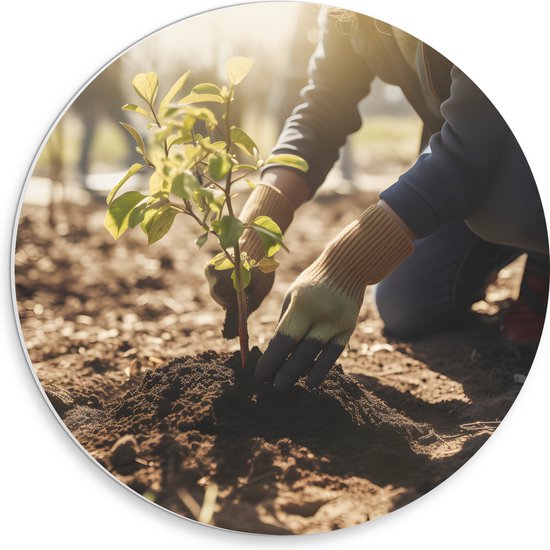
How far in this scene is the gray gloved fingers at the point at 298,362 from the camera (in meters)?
1.13

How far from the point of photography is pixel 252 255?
1.26 metres

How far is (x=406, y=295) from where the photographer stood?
1751mm

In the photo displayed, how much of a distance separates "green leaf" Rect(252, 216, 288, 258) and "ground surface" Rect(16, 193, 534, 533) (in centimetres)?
29

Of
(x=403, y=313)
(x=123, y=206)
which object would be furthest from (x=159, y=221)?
(x=403, y=313)

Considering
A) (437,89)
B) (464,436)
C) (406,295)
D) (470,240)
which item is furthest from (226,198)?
(470,240)

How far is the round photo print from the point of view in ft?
3.51

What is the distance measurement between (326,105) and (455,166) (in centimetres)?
39

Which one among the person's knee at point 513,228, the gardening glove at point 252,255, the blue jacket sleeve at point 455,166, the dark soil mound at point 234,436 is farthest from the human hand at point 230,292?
the person's knee at point 513,228

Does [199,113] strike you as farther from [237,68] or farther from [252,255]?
[252,255]

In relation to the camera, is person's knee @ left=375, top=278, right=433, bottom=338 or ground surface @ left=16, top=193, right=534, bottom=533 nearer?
ground surface @ left=16, top=193, right=534, bottom=533

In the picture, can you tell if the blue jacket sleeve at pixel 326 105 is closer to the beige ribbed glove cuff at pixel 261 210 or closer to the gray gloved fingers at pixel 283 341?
the beige ribbed glove cuff at pixel 261 210

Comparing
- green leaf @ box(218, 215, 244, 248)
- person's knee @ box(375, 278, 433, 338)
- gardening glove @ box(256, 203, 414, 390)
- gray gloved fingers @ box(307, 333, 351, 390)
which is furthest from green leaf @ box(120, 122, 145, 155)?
person's knee @ box(375, 278, 433, 338)

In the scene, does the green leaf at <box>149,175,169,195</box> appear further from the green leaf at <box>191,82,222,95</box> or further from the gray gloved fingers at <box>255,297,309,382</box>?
the gray gloved fingers at <box>255,297,309,382</box>

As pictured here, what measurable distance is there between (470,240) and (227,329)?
82 centimetres
